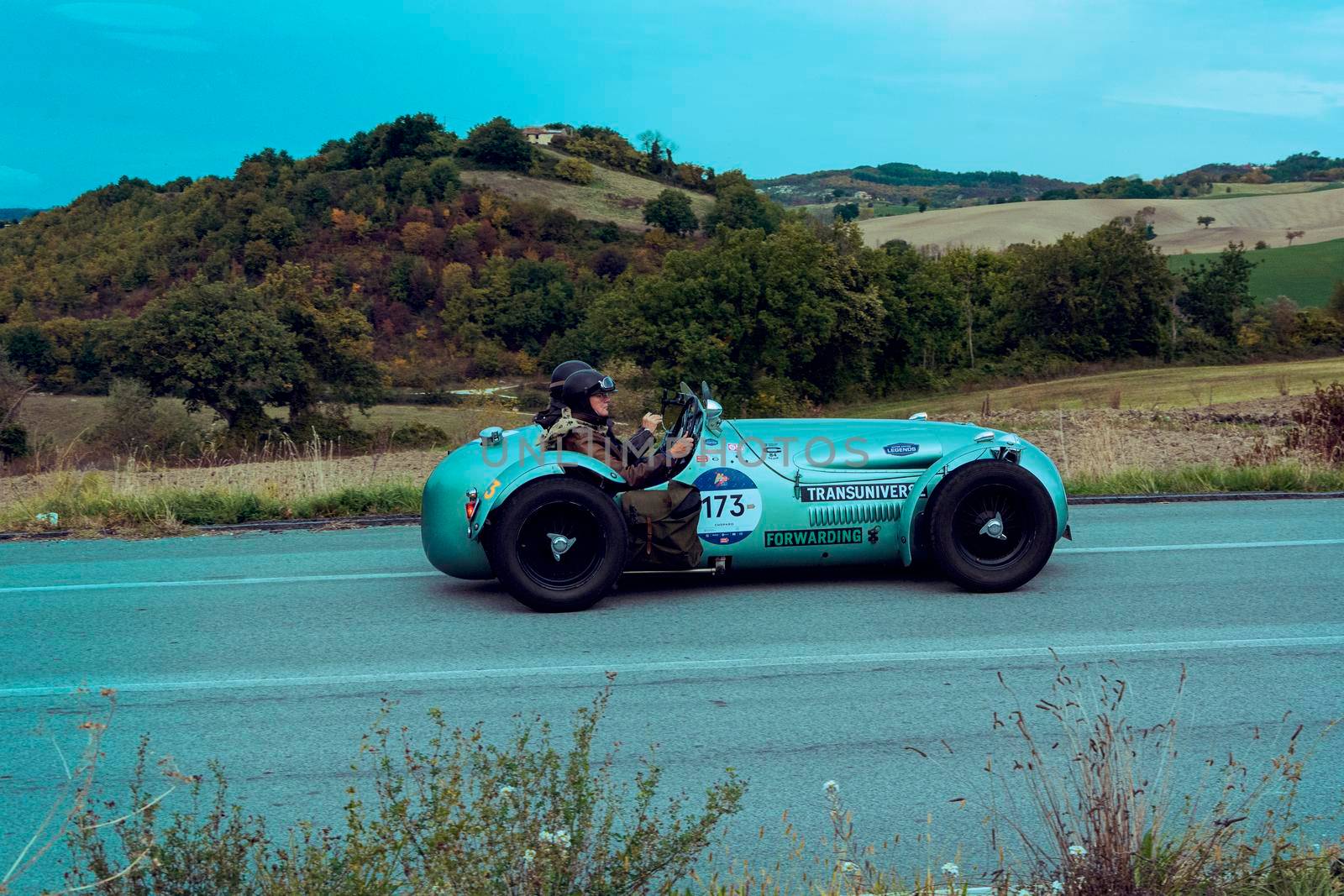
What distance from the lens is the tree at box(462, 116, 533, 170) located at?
114m

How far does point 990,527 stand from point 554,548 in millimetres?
2763

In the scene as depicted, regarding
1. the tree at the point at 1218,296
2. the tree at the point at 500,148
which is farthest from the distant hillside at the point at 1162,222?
the tree at the point at 500,148

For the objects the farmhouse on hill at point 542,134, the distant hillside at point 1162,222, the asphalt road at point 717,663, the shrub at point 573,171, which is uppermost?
the farmhouse on hill at point 542,134

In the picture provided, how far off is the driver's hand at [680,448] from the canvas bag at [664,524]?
0.24m

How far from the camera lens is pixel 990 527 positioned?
7.86 metres

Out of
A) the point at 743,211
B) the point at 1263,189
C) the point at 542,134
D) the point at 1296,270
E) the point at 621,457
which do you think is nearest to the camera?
the point at 621,457

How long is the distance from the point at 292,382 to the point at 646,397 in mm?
13591

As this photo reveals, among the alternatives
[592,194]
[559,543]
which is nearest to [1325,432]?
[559,543]

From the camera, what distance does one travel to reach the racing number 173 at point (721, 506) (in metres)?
7.84

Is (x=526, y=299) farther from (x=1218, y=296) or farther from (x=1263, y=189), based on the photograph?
(x=1263, y=189)

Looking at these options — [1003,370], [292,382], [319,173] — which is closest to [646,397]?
[292,382]

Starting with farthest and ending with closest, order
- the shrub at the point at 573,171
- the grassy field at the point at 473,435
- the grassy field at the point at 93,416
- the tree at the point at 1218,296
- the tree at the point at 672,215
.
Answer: the shrub at the point at 573,171
the tree at the point at 672,215
the tree at the point at 1218,296
the grassy field at the point at 93,416
the grassy field at the point at 473,435

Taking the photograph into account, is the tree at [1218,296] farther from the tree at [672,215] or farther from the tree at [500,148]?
the tree at [500,148]

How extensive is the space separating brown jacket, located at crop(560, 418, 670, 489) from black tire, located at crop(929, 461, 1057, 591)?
5.73 feet
